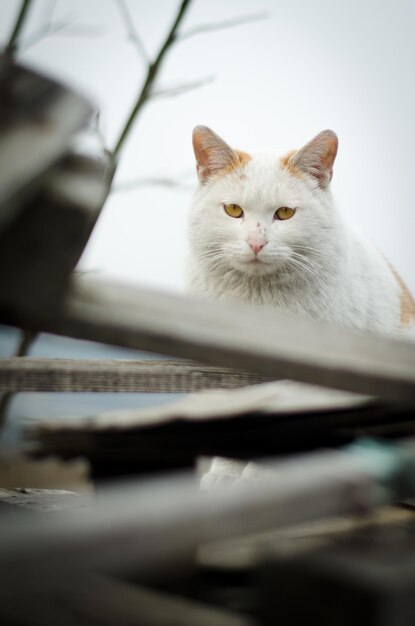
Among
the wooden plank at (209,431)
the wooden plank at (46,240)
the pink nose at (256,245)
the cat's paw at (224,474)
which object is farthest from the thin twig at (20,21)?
the cat's paw at (224,474)

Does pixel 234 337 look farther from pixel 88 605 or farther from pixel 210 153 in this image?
pixel 210 153

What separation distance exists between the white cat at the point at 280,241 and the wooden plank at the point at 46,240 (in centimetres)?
161

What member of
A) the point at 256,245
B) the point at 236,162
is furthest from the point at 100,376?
the point at 236,162

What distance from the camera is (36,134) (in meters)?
0.49

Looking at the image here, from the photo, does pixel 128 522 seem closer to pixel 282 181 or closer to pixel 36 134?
pixel 36 134

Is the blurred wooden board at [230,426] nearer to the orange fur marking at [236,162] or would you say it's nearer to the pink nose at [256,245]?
the pink nose at [256,245]

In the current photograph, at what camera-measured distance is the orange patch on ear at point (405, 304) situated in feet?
7.92

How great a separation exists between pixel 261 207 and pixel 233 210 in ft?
0.35

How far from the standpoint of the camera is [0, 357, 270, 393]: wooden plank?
1.16m

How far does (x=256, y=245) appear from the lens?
2.08m

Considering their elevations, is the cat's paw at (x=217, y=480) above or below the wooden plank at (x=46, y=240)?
below

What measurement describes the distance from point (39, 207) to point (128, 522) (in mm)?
246

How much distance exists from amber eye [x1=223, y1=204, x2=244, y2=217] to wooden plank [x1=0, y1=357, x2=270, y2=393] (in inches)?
42.9

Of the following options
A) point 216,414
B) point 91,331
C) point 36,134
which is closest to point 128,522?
point 91,331
